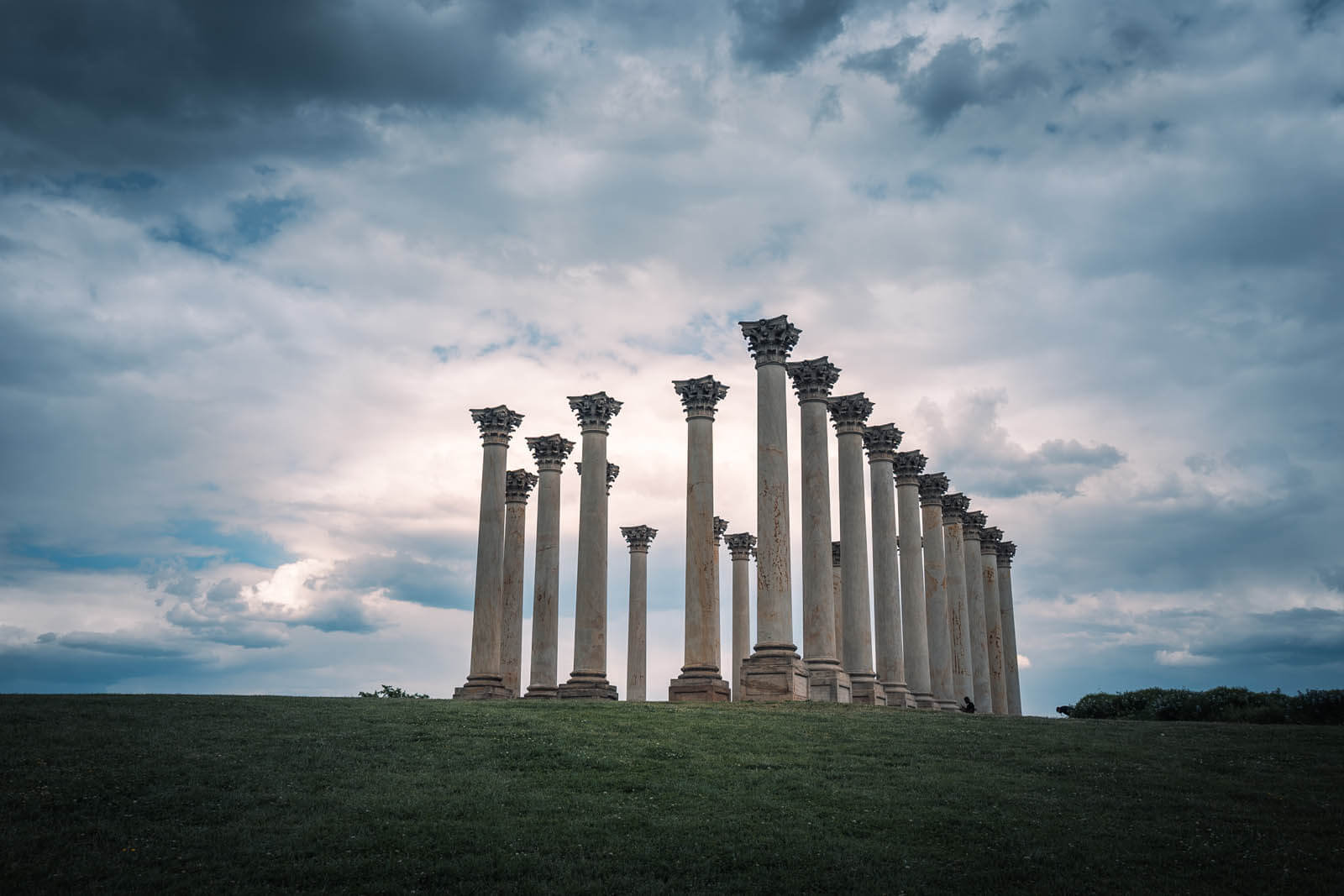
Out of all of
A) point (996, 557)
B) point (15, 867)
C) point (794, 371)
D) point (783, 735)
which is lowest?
point (15, 867)

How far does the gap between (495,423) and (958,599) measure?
97.3ft

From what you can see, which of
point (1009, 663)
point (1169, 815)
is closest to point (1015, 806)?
point (1169, 815)

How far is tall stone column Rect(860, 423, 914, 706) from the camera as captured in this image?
52750 mm

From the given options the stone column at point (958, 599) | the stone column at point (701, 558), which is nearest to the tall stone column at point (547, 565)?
the stone column at point (701, 558)

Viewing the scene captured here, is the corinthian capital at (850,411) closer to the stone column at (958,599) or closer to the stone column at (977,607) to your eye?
the stone column at (958,599)

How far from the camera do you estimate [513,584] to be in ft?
195

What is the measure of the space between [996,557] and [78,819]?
62.0 meters

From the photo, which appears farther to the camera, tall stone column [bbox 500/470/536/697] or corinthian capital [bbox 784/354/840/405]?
tall stone column [bbox 500/470/536/697]

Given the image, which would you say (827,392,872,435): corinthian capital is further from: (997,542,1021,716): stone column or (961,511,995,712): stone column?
(997,542,1021,716): stone column

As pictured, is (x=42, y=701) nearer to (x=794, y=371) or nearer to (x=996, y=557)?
(x=794, y=371)

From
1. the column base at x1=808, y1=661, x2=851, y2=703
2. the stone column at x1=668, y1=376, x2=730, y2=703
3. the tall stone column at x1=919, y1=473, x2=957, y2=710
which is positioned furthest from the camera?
the tall stone column at x1=919, y1=473, x2=957, y2=710

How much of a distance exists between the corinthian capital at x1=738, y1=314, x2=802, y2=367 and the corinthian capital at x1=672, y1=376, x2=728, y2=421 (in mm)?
3080

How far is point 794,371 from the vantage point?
49.6m

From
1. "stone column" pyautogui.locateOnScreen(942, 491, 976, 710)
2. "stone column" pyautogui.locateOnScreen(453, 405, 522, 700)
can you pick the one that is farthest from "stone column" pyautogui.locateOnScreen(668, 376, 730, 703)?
"stone column" pyautogui.locateOnScreen(942, 491, 976, 710)
